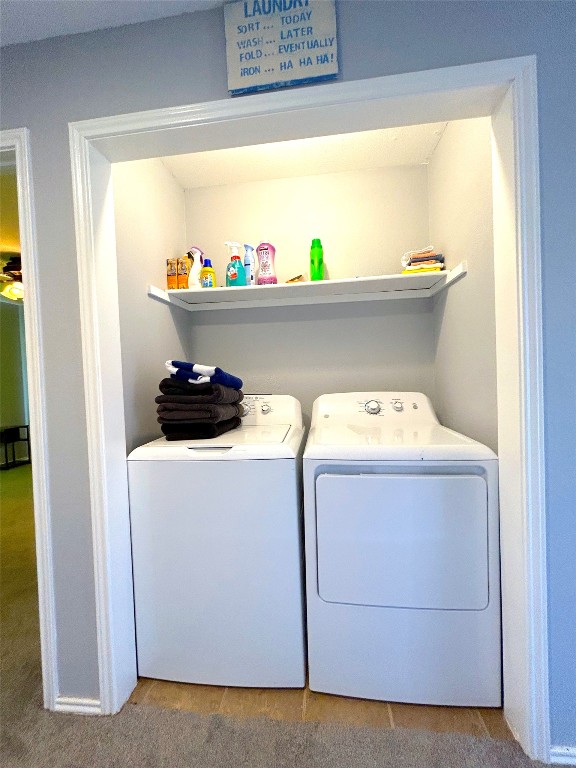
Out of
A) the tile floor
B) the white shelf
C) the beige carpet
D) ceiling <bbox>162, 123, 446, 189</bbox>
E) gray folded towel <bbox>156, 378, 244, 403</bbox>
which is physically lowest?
the tile floor

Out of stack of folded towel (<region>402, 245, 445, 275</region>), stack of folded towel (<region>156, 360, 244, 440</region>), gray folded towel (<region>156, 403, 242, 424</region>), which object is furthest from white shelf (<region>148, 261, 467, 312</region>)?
gray folded towel (<region>156, 403, 242, 424</region>)

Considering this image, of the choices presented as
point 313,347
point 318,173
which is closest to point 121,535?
point 313,347

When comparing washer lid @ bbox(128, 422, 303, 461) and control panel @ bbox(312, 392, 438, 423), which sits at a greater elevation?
control panel @ bbox(312, 392, 438, 423)

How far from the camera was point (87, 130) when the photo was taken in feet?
4.09

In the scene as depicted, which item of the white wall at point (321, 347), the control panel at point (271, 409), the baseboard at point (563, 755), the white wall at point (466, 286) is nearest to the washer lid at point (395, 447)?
the white wall at point (466, 286)

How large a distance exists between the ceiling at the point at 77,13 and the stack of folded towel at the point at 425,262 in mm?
1305

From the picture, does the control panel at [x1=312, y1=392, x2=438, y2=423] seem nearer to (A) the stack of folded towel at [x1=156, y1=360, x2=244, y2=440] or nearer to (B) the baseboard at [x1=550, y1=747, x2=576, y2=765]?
(A) the stack of folded towel at [x1=156, y1=360, x2=244, y2=440]

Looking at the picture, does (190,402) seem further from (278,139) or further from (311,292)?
(278,139)

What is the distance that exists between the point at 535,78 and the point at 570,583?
1.53m

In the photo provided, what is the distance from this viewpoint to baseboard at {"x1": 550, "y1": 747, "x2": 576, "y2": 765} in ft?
3.63

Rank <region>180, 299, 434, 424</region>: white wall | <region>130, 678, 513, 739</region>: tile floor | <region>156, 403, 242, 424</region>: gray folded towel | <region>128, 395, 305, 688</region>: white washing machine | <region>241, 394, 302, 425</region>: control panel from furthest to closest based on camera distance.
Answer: <region>180, 299, 434, 424</region>: white wall, <region>241, 394, 302, 425</region>: control panel, <region>156, 403, 242, 424</region>: gray folded towel, <region>128, 395, 305, 688</region>: white washing machine, <region>130, 678, 513, 739</region>: tile floor

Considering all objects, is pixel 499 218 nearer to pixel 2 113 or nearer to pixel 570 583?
pixel 570 583

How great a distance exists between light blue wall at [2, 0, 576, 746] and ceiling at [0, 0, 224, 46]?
3 cm

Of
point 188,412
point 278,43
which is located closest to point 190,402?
point 188,412
